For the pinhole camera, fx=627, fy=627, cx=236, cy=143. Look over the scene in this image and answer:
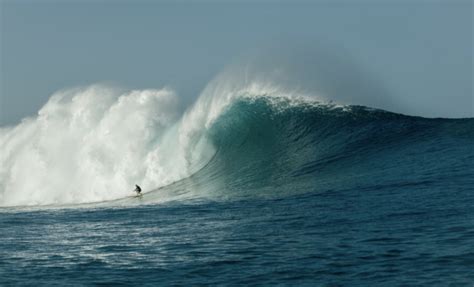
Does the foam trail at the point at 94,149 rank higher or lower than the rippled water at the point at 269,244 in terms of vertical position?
higher

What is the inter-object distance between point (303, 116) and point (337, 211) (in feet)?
38.0

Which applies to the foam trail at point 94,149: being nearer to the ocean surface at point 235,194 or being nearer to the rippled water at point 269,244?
the ocean surface at point 235,194

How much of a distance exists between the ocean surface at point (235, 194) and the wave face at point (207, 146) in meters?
0.07

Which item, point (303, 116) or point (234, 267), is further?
point (303, 116)

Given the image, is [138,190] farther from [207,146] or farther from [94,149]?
[94,149]

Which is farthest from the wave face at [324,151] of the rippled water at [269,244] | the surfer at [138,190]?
the rippled water at [269,244]

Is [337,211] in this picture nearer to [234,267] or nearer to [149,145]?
[234,267]

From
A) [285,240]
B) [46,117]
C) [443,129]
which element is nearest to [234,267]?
[285,240]

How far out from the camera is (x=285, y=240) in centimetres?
1211

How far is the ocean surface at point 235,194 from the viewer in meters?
10.5

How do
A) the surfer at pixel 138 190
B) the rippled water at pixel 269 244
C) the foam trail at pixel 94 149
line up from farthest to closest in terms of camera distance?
the foam trail at pixel 94 149 < the surfer at pixel 138 190 < the rippled water at pixel 269 244

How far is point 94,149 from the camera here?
85.7ft

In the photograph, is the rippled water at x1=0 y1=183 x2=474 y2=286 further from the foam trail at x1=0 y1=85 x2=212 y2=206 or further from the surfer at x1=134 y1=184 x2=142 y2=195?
the foam trail at x1=0 y1=85 x2=212 y2=206

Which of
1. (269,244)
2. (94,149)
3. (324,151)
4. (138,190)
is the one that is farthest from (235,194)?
(94,149)
